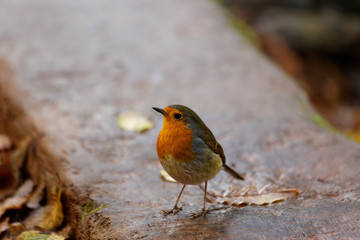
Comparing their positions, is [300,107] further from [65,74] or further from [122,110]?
[65,74]

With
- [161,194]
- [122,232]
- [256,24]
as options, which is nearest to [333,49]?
[256,24]

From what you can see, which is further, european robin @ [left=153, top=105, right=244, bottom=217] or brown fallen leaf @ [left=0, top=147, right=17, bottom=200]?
brown fallen leaf @ [left=0, top=147, right=17, bottom=200]

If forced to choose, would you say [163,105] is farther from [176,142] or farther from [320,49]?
[320,49]

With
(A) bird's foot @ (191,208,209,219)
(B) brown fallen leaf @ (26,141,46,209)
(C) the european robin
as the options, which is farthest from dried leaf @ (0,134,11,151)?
(A) bird's foot @ (191,208,209,219)

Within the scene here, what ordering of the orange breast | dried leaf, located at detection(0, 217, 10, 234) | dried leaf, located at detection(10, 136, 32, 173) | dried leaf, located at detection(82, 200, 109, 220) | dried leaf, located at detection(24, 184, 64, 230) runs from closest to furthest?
the orange breast
dried leaf, located at detection(82, 200, 109, 220)
dried leaf, located at detection(0, 217, 10, 234)
dried leaf, located at detection(24, 184, 64, 230)
dried leaf, located at detection(10, 136, 32, 173)

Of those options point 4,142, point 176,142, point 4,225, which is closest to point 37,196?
point 4,225

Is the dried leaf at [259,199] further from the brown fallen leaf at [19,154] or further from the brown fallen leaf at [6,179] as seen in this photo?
the brown fallen leaf at [19,154]

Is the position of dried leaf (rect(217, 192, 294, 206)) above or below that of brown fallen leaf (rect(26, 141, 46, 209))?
below

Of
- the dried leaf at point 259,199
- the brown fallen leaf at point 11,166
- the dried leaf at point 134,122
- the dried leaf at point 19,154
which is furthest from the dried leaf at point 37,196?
the dried leaf at point 259,199

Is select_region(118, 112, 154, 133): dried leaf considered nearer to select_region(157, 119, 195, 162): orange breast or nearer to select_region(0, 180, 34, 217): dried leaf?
select_region(0, 180, 34, 217): dried leaf
